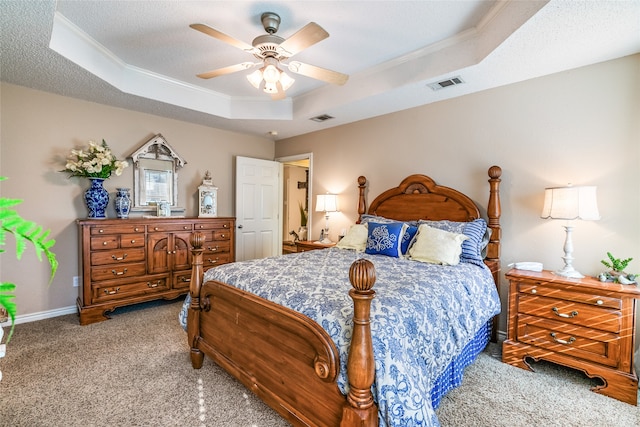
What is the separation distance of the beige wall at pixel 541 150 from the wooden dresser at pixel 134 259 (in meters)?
2.71

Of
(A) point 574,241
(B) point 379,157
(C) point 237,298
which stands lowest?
(C) point 237,298

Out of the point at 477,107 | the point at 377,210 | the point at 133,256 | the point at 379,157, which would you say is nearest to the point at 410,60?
the point at 477,107

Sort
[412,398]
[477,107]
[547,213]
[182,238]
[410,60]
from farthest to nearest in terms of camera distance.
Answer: [182,238] → [477,107] → [410,60] → [547,213] → [412,398]

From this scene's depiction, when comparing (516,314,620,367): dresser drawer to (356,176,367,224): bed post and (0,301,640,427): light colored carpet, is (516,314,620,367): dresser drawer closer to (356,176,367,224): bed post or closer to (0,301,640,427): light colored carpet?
(0,301,640,427): light colored carpet

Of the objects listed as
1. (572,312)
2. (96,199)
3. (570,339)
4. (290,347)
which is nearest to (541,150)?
(572,312)

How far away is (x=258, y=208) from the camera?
5.19 metres

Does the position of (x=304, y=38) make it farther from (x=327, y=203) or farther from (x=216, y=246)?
(x=216, y=246)

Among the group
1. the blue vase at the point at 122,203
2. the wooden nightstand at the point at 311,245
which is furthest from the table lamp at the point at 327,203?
the blue vase at the point at 122,203

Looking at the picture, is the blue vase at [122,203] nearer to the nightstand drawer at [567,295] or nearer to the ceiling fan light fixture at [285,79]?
the ceiling fan light fixture at [285,79]

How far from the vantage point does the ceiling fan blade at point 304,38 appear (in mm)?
1932

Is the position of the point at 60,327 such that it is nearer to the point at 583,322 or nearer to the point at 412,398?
the point at 412,398

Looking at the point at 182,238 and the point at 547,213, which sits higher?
the point at 547,213

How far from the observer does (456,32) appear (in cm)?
264

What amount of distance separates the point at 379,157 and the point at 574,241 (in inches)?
87.4
